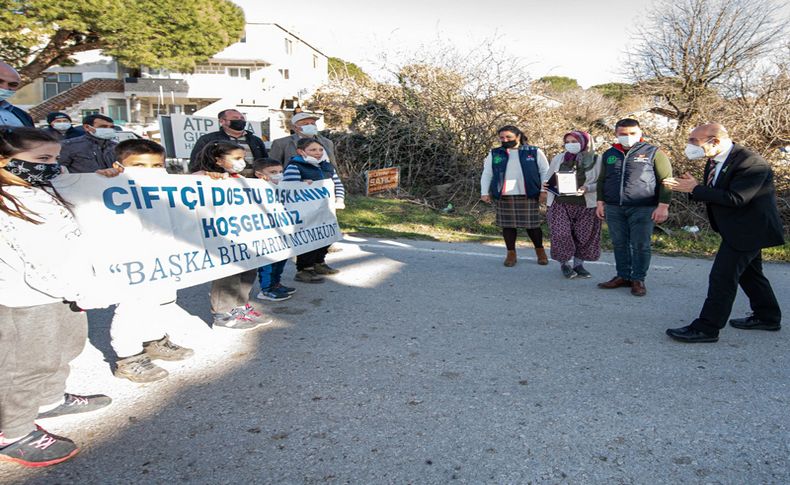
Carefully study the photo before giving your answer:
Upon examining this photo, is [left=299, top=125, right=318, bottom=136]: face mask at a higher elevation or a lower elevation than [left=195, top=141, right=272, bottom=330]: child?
higher

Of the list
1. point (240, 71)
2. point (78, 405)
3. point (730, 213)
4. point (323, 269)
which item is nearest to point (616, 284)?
point (730, 213)

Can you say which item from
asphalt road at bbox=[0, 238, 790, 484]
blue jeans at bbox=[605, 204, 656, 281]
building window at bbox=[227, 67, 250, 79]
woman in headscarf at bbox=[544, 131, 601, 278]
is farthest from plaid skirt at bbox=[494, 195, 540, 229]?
building window at bbox=[227, 67, 250, 79]

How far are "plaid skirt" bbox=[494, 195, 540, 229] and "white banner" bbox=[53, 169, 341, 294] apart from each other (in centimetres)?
285

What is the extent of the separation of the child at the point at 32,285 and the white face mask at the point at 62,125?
624 centimetres

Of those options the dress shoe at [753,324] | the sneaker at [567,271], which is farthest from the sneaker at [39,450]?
the sneaker at [567,271]

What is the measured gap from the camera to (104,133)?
21.3ft

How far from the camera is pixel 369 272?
6.43m

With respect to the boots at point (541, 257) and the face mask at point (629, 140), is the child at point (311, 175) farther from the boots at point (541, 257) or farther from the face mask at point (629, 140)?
the face mask at point (629, 140)

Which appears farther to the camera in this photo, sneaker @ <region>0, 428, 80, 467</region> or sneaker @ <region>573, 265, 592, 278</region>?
sneaker @ <region>573, 265, 592, 278</region>

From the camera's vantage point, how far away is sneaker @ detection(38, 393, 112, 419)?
300 centimetres

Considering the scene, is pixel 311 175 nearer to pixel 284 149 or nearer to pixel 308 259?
pixel 308 259

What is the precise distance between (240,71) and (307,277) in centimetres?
4324

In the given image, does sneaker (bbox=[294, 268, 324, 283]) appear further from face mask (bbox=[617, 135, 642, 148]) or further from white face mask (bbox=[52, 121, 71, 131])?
white face mask (bbox=[52, 121, 71, 131])

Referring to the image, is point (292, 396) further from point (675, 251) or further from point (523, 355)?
point (675, 251)
